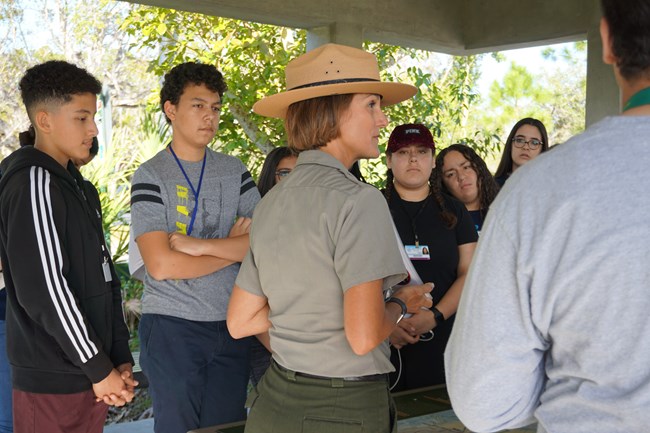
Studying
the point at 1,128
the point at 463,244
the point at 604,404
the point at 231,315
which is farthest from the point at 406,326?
the point at 1,128

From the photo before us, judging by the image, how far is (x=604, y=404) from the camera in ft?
3.46

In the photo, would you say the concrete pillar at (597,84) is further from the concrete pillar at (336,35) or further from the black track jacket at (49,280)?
the black track jacket at (49,280)

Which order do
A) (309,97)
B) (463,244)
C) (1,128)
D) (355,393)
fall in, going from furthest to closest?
1. (1,128)
2. (463,244)
3. (309,97)
4. (355,393)

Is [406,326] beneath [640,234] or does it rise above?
beneath

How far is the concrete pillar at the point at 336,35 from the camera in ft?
17.6

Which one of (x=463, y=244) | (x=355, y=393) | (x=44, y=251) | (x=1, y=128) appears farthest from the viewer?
(x=1, y=128)

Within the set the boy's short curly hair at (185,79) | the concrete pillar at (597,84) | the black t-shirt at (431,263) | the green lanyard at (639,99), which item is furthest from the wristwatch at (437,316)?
the concrete pillar at (597,84)

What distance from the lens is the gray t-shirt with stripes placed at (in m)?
2.57

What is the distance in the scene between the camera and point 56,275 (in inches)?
84.3

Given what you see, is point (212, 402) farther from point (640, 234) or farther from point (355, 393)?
point (640, 234)

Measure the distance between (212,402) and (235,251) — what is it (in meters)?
0.52

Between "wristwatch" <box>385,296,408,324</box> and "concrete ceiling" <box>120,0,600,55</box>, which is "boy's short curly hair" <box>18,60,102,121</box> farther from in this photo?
"concrete ceiling" <box>120,0,600,55</box>

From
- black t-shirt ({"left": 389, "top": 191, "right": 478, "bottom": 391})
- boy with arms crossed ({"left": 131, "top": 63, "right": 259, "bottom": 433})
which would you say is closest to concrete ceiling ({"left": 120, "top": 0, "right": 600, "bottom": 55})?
boy with arms crossed ({"left": 131, "top": 63, "right": 259, "bottom": 433})

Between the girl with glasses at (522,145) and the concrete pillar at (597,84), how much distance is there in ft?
5.49
